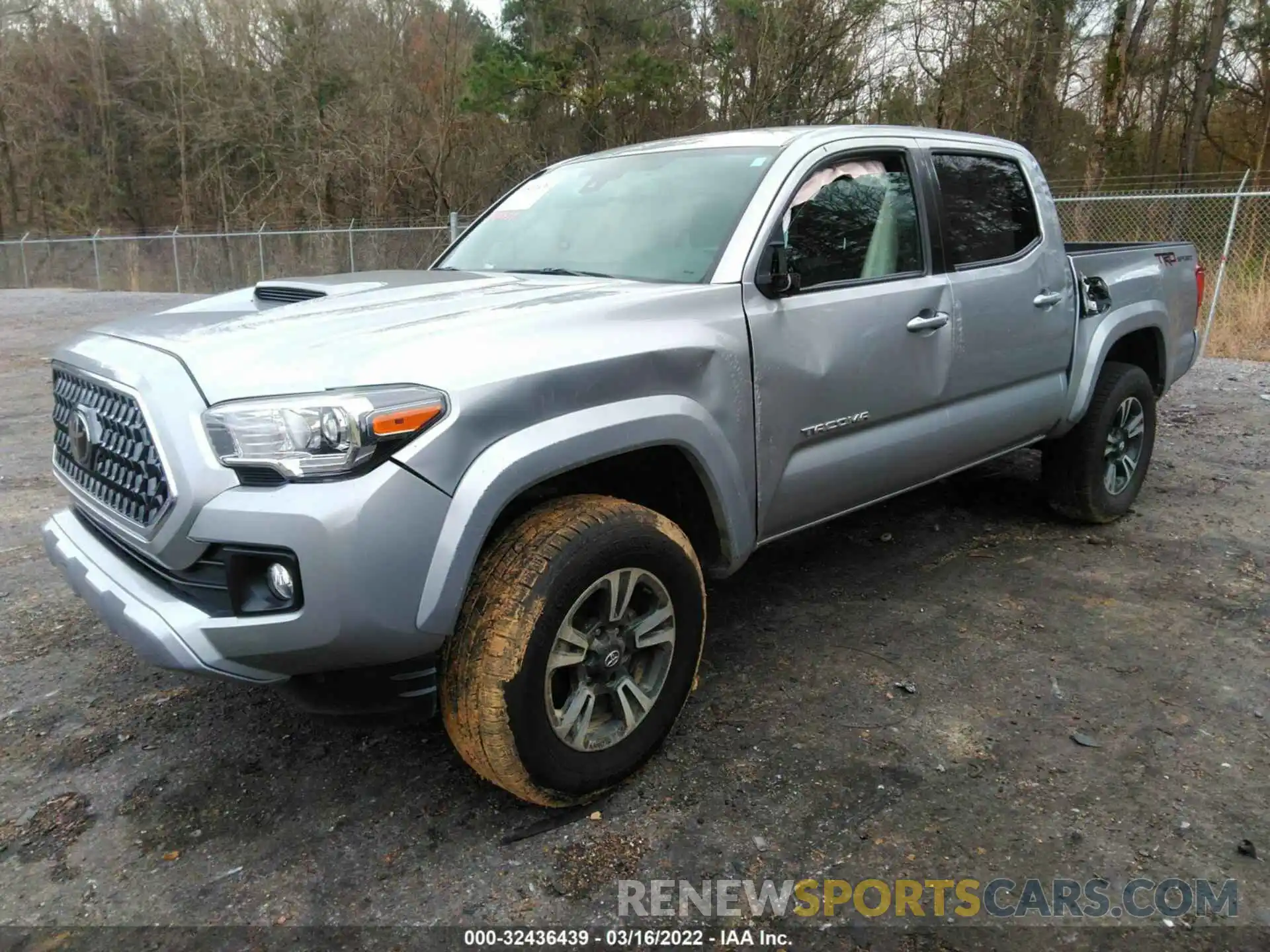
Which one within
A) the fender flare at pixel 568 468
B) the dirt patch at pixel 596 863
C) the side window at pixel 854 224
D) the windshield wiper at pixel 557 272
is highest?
the side window at pixel 854 224

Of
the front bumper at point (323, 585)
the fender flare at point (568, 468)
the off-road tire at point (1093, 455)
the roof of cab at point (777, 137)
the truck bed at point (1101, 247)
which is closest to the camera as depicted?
the front bumper at point (323, 585)

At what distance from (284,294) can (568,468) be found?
1306 mm

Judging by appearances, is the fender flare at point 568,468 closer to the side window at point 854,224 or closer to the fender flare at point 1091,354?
the side window at point 854,224

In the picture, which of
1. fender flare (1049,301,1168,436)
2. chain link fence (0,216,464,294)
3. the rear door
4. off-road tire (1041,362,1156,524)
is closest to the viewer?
the rear door

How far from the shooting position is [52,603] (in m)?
3.87

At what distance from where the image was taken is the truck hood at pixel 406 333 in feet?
6.96

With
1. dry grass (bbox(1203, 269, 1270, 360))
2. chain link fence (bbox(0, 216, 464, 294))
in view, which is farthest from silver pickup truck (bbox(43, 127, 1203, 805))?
chain link fence (bbox(0, 216, 464, 294))

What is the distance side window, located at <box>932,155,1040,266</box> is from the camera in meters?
3.71

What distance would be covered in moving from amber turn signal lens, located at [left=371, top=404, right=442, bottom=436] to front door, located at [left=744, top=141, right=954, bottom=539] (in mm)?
1119

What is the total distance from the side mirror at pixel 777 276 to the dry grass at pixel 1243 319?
9.07 m

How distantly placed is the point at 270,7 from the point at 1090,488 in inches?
1117

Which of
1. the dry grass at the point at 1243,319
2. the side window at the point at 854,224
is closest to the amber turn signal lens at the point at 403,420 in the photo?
the side window at the point at 854,224

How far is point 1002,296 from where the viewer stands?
3797 mm

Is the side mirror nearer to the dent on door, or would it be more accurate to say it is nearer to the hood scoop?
the dent on door
